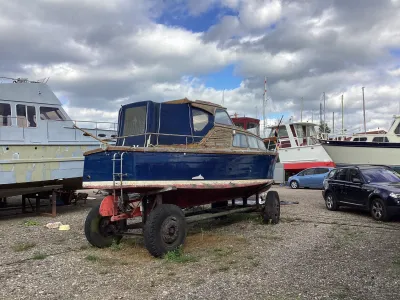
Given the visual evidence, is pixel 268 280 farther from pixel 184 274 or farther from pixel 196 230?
pixel 196 230

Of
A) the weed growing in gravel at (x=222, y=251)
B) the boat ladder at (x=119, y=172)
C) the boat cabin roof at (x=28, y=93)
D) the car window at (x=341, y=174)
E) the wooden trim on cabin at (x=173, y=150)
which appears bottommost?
the weed growing in gravel at (x=222, y=251)

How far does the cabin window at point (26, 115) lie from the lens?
11.9 m

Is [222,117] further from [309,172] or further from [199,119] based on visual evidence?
[309,172]

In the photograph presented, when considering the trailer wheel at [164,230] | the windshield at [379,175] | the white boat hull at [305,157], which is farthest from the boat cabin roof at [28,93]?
the white boat hull at [305,157]

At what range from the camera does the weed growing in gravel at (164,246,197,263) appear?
6605 mm

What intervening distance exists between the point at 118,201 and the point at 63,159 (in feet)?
19.5

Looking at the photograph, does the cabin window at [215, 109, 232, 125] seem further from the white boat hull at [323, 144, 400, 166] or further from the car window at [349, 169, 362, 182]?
the white boat hull at [323, 144, 400, 166]

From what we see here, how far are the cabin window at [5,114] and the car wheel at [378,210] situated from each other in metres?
10.8

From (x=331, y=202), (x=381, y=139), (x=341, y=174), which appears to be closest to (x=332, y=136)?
(x=381, y=139)

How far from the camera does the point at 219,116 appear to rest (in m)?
9.31

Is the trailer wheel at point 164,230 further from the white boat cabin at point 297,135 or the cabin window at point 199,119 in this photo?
the white boat cabin at point 297,135

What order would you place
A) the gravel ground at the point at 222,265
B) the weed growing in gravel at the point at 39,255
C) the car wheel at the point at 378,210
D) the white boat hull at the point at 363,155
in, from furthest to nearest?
the white boat hull at the point at 363,155 → the car wheel at the point at 378,210 → the weed growing in gravel at the point at 39,255 → the gravel ground at the point at 222,265

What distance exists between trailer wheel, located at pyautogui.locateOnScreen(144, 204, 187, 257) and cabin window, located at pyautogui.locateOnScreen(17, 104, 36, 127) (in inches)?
277

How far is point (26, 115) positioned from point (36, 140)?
0.90m
